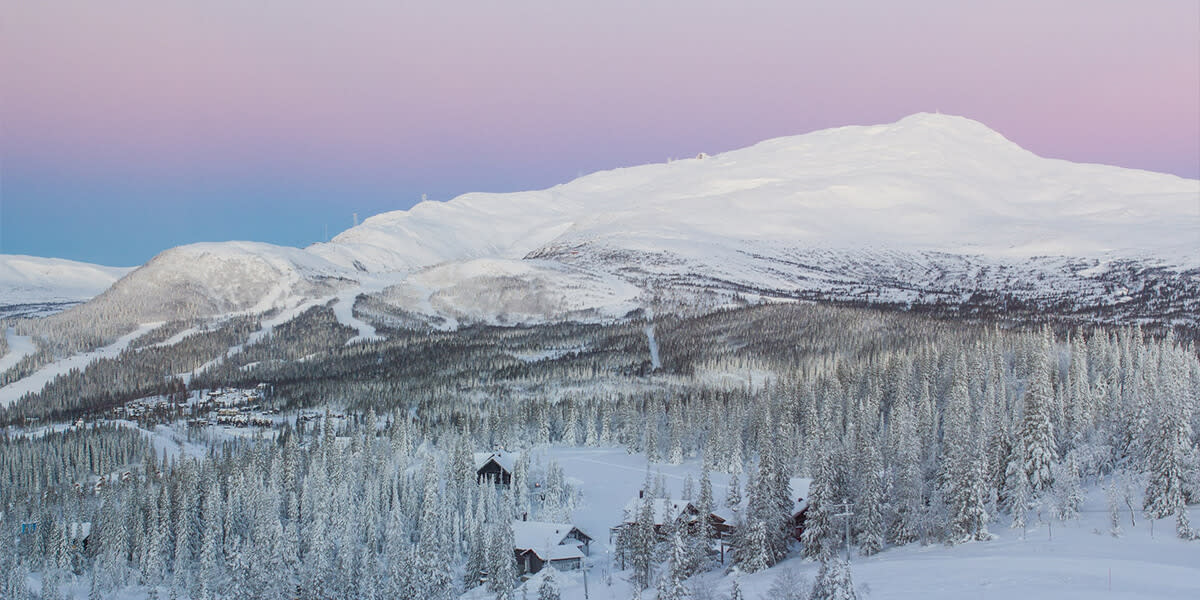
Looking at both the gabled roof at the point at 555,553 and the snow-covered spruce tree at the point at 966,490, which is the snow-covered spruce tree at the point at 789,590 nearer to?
the snow-covered spruce tree at the point at 966,490

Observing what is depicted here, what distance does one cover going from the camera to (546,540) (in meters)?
80.2

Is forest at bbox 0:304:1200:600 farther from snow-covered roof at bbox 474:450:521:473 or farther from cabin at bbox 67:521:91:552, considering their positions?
snow-covered roof at bbox 474:450:521:473

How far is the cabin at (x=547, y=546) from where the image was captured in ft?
257

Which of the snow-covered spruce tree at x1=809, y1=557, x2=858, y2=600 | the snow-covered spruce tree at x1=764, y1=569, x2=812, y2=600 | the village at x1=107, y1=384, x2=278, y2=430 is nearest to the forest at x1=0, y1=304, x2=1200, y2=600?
the snow-covered spruce tree at x1=764, y1=569, x2=812, y2=600

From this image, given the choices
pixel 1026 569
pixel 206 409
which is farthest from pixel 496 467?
pixel 206 409

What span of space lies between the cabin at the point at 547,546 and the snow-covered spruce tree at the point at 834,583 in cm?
3382

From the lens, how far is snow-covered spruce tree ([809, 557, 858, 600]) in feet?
144

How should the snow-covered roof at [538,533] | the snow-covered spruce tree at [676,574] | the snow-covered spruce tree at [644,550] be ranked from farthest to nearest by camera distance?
the snow-covered roof at [538,533]
the snow-covered spruce tree at [644,550]
the snow-covered spruce tree at [676,574]

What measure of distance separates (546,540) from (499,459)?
25.3 metres

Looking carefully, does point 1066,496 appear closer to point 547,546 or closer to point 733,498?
point 733,498

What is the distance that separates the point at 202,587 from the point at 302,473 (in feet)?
105

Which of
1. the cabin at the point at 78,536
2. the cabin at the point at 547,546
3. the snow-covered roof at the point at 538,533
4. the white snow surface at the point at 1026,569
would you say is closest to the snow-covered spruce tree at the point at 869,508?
the white snow surface at the point at 1026,569

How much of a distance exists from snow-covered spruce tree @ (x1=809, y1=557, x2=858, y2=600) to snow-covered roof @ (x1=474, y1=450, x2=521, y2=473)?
5908cm

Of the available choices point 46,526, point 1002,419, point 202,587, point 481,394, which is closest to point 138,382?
point 481,394
